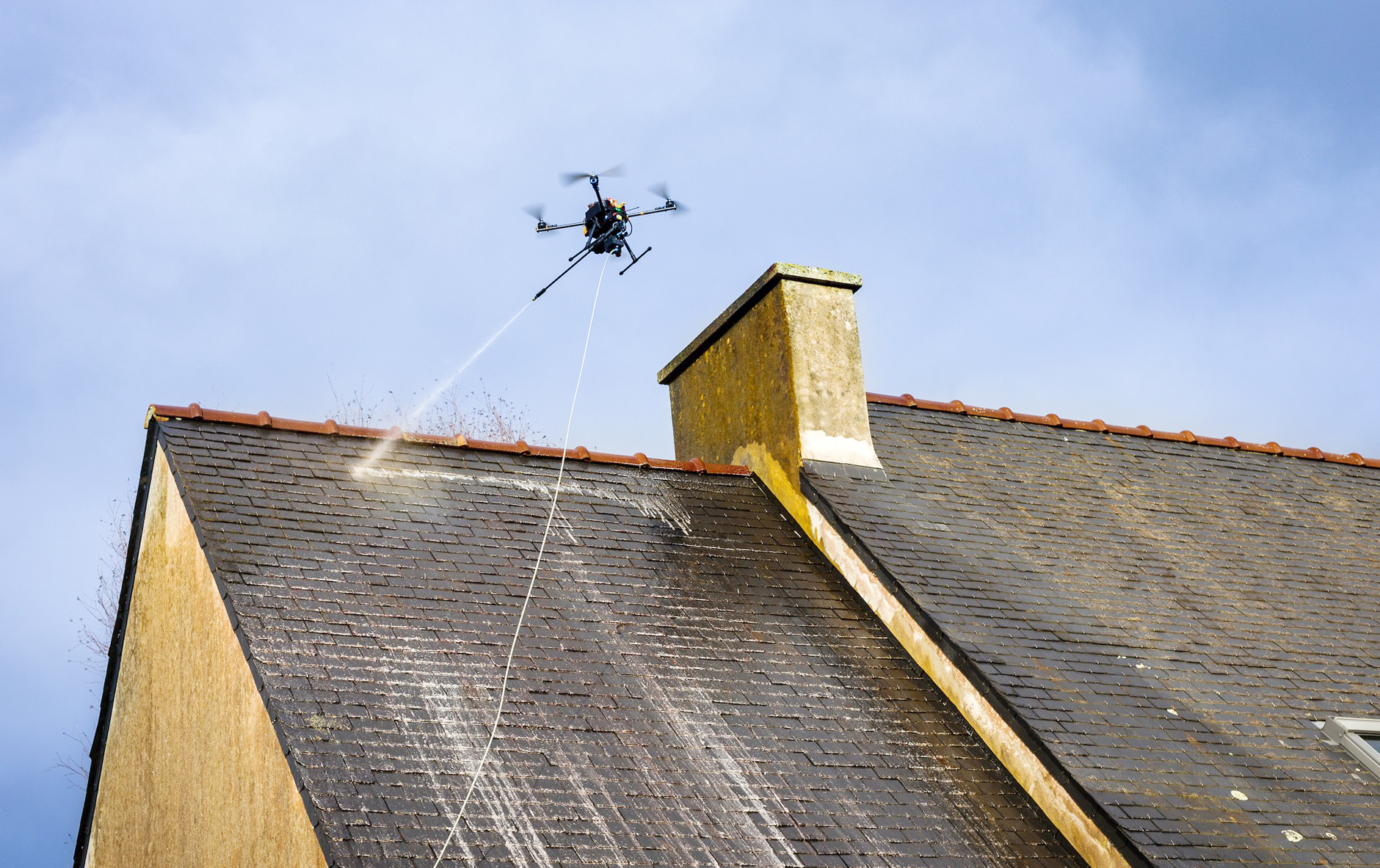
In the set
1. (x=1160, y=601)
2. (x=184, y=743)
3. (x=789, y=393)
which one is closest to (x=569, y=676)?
(x=184, y=743)

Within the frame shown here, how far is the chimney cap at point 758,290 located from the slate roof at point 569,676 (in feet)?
8.43

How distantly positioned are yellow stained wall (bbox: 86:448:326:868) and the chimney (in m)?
4.97

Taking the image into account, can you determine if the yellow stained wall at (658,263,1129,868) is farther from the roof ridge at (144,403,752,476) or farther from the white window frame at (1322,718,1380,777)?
the white window frame at (1322,718,1380,777)

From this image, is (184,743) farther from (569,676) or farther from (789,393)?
(789,393)

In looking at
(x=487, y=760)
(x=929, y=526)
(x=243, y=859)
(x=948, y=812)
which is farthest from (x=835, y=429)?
(x=243, y=859)

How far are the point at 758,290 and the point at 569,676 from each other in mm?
5366

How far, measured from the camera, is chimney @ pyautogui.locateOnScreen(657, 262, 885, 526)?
38.0 feet

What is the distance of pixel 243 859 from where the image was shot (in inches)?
298

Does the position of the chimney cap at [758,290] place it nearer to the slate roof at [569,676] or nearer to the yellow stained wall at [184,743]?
the slate roof at [569,676]

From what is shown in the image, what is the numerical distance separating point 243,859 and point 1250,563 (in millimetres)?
8674

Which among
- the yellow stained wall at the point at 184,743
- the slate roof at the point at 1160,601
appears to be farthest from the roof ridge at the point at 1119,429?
the yellow stained wall at the point at 184,743

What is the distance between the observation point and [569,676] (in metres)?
8.08

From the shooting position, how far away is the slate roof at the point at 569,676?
22.4ft

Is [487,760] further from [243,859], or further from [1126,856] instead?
[1126,856]
